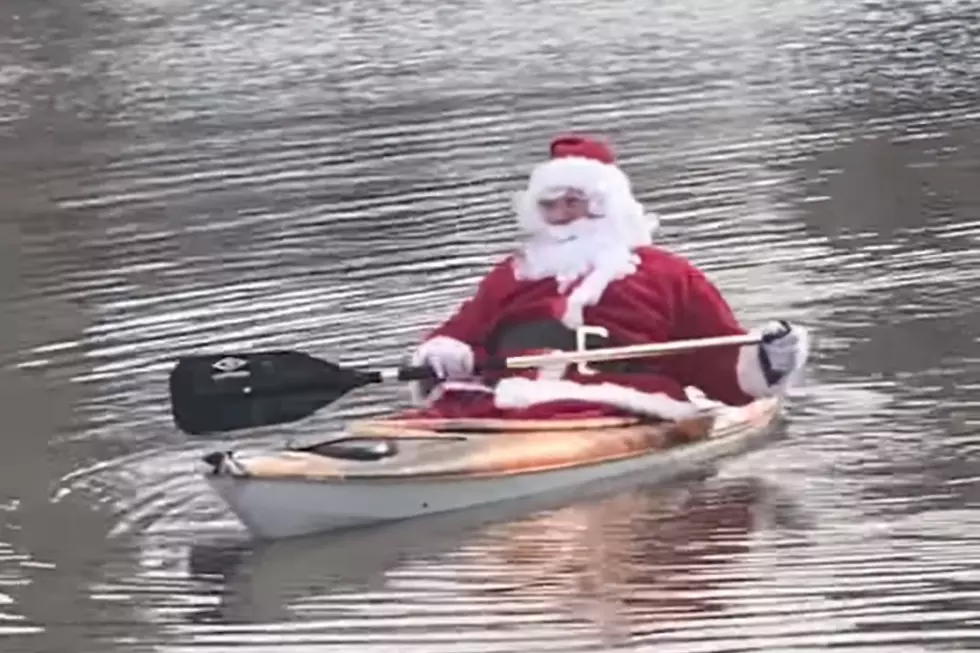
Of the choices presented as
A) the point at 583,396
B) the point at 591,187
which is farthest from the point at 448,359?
the point at 591,187

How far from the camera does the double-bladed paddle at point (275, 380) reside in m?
4.66

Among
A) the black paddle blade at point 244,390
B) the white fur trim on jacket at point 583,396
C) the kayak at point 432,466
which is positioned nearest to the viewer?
the kayak at point 432,466

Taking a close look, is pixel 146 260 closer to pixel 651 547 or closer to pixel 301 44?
pixel 651 547

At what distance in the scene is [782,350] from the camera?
479 cm

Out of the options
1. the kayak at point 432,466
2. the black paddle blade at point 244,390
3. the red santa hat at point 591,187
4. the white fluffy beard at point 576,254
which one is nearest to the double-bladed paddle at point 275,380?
the black paddle blade at point 244,390

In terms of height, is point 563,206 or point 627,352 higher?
point 563,206

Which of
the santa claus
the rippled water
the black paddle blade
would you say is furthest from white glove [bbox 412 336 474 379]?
the rippled water

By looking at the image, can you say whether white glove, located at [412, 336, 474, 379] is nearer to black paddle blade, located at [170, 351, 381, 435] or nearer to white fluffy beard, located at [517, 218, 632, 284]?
black paddle blade, located at [170, 351, 381, 435]

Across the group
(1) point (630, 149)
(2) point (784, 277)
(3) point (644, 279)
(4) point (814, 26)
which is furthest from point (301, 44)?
(3) point (644, 279)

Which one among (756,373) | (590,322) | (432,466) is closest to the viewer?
(432,466)

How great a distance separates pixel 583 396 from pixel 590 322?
0.26 m

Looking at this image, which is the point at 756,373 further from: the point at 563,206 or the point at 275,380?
the point at 275,380

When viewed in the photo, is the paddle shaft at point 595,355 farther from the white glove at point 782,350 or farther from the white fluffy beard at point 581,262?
the white fluffy beard at point 581,262

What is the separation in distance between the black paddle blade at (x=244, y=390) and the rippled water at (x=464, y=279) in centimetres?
21
